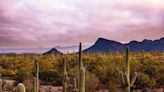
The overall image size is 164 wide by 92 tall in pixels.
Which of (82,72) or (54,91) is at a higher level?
(82,72)

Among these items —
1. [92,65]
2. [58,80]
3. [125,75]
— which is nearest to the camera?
[125,75]

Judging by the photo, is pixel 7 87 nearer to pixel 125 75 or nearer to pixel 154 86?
pixel 154 86

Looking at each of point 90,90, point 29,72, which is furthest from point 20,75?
point 90,90

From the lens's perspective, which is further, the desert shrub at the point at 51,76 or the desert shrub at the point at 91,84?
the desert shrub at the point at 51,76

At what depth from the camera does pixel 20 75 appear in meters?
46.0

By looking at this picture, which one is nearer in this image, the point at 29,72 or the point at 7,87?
the point at 7,87

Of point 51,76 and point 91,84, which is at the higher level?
point 51,76

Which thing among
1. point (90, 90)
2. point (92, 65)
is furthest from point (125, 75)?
point (92, 65)

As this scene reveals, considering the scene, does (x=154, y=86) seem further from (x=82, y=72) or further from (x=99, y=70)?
(x=82, y=72)

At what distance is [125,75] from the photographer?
11875mm

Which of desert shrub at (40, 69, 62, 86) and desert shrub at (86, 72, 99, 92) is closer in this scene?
desert shrub at (86, 72, 99, 92)

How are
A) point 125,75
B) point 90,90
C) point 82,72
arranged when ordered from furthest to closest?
1. point 90,90
2. point 125,75
3. point 82,72

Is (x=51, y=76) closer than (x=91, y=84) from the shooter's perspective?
No

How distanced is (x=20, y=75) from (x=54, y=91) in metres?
9.31
